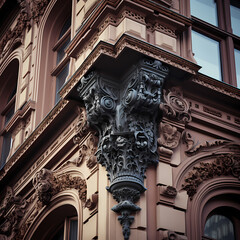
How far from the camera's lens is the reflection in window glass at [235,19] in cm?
1681

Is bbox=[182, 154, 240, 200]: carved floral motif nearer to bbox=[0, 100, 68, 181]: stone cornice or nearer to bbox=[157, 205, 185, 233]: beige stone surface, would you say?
bbox=[157, 205, 185, 233]: beige stone surface

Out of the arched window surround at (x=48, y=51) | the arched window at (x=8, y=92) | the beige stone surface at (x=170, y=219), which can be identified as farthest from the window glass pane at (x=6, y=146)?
the beige stone surface at (x=170, y=219)

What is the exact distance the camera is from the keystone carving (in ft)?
48.4

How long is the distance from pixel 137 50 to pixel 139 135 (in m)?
1.72

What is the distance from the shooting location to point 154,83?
13.1m

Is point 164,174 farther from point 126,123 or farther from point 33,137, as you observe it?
point 33,137

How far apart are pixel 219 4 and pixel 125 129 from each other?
559 cm

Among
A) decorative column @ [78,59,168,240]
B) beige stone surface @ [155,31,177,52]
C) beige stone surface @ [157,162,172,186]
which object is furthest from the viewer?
beige stone surface @ [155,31,177,52]

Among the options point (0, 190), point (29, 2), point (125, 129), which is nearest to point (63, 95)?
point (125, 129)

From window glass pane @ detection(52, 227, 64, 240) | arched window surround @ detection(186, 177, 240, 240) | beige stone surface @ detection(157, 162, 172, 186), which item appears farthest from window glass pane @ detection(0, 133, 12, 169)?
arched window surround @ detection(186, 177, 240, 240)

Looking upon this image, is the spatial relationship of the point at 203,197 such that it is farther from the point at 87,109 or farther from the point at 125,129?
the point at 87,109

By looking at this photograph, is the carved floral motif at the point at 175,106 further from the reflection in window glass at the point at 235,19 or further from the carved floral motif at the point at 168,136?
the reflection in window glass at the point at 235,19

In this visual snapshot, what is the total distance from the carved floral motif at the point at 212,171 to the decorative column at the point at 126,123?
0.86 meters

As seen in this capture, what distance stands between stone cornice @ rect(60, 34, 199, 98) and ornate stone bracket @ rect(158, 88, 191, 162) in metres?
0.57
